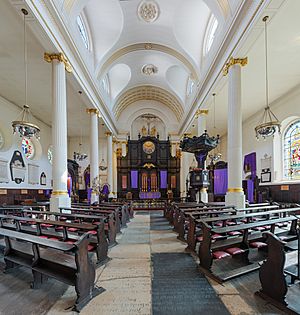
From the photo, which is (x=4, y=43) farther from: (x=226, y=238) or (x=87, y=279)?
(x=226, y=238)

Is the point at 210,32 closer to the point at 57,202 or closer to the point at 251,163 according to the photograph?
the point at 251,163

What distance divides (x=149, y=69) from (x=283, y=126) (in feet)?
25.6

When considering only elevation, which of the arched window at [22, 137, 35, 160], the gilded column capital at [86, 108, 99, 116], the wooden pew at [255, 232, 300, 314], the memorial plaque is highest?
the gilded column capital at [86, 108, 99, 116]

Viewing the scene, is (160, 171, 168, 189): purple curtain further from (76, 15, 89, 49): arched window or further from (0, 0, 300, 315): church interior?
A: (76, 15, 89, 49): arched window

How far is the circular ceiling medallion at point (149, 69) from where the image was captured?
12430 mm

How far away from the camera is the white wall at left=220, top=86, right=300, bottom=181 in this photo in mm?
9008

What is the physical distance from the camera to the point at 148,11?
324 inches

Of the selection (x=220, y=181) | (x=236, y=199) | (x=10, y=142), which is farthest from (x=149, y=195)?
(x=236, y=199)

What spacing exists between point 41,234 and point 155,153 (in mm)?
13252

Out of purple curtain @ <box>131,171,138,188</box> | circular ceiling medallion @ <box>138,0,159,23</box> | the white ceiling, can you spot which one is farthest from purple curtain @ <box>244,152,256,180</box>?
the white ceiling

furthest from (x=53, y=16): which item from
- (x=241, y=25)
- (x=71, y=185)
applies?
(x=71, y=185)

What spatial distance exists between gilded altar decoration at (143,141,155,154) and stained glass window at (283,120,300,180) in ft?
30.0

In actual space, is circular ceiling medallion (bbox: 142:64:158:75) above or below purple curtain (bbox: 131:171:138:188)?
above

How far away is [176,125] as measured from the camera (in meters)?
17.1
